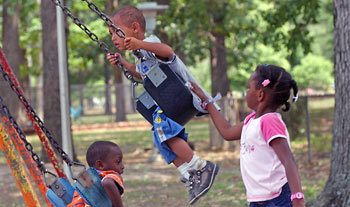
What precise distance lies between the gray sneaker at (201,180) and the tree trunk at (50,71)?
1011 cm

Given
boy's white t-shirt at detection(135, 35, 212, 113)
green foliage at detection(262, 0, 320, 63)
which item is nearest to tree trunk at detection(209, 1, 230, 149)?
green foliage at detection(262, 0, 320, 63)

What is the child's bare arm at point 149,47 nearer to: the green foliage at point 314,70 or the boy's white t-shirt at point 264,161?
the boy's white t-shirt at point 264,161

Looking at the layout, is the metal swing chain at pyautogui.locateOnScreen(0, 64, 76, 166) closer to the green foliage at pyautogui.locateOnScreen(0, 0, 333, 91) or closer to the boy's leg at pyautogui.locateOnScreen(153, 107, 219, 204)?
the boy's leg at pyautogui.locateOnScreen(153, 107, 219, 204)

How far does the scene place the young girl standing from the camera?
3.42 metres

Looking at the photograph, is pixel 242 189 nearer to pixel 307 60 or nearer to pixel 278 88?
pixel 278 88

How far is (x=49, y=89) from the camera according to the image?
47.9 feet

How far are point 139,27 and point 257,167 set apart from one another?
135 centimetres

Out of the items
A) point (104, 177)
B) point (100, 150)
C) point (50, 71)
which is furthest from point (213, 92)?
point (104, 177)

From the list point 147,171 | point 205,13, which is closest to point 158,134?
point 147,171

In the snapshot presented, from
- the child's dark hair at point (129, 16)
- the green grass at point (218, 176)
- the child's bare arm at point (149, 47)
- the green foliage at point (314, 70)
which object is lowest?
the green foliage at point (314, 70)

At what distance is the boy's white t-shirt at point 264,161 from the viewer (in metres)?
3.46

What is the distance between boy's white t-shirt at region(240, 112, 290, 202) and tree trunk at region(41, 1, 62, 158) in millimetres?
10946

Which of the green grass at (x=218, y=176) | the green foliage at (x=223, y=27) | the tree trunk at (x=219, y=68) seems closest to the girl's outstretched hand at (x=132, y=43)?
the green grass at (x=218, y=176)

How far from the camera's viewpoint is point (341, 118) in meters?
7.02
